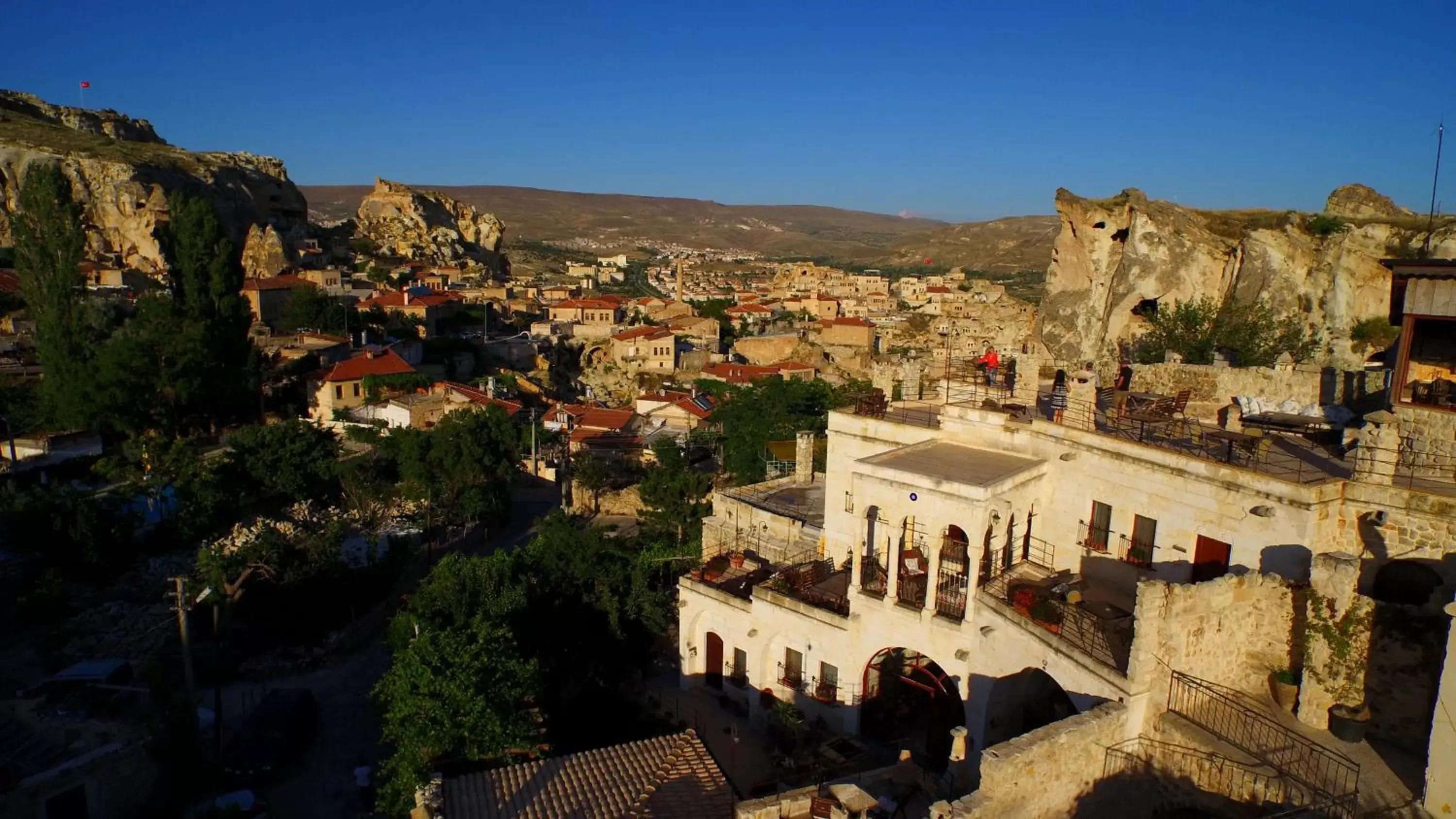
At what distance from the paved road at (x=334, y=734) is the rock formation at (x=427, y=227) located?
78776mm

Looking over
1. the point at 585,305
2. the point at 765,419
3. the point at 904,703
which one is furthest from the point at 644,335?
the point at 904,703

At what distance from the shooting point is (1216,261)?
35938 mm

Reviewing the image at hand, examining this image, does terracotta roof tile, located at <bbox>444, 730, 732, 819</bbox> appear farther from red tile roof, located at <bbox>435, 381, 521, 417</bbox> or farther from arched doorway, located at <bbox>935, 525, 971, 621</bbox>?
red tile roof, located at <bbox>435, 381, 521, 417</bbox>

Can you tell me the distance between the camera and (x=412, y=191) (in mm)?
114562

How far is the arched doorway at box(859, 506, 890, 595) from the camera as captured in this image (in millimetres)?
14492

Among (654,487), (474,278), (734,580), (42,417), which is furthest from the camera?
(474,278)

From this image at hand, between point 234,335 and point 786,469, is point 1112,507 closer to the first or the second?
point 786,469

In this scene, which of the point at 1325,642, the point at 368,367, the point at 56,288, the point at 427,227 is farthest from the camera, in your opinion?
the point at 427,227

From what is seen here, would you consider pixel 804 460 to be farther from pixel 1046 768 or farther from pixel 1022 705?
pixel 1046 768

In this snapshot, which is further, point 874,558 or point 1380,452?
point 874,558

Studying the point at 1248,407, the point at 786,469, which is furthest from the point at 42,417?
the point at 1248,407

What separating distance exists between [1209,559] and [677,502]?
15.8m

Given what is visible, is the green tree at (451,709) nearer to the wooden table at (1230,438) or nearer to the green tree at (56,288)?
the wooden table at (1230,438)

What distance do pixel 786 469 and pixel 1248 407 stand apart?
583 inches
